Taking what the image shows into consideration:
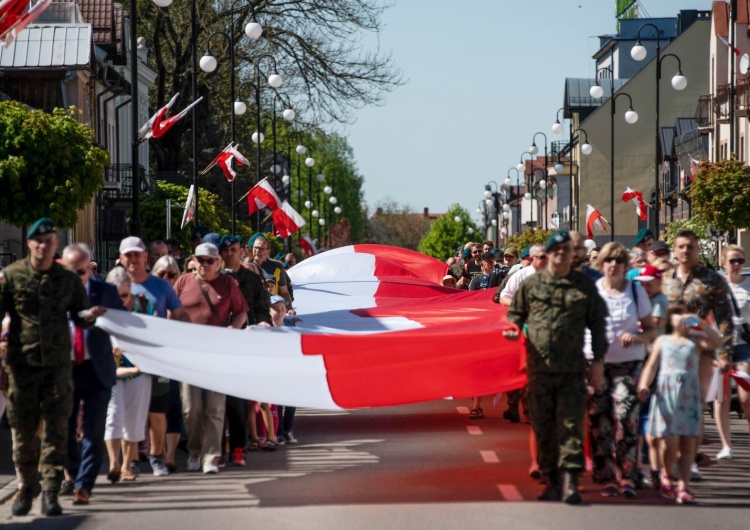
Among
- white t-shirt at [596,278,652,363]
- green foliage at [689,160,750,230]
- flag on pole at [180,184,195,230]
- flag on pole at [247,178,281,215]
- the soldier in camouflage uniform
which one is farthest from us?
green foliage at [689,160,750,230]

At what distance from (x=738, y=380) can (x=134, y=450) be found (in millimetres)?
5453

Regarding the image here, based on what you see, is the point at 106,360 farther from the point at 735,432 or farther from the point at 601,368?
the point at 735,432

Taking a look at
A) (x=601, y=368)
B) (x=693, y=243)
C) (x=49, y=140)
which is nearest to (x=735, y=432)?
(x=693, y=243)

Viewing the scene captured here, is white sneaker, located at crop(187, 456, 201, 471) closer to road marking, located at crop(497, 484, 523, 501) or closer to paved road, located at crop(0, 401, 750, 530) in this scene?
paved road, located at crop(0, 401, 750, 530)

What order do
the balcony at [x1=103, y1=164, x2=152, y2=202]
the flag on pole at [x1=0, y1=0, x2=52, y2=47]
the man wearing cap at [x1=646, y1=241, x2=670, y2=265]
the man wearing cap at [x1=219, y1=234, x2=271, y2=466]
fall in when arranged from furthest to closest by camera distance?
the balcony at [x1=103, y1=164, x2=152, y2=202], the flag on pole at [x1=0, y1=0, x2=52, y2=47], the man wearing cap at [x1=219, y1=234, x2=271, y2=466], the man wearing cap at [x1=646, y1=241, x2=670, y2=265]

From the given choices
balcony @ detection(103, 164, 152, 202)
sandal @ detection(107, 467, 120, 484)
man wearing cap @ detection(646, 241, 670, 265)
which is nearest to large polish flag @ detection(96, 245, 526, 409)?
sandal @ detection(107, 467, 120, 484)

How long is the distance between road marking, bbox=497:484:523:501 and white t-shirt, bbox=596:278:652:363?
121 cm

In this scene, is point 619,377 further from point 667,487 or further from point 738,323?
point 738,323

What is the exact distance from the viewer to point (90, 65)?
46969 mm

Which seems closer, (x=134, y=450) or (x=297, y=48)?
(x=134, y=450)

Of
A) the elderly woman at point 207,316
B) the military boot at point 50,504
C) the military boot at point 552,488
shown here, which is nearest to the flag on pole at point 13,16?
the elderly woman at point 207,316

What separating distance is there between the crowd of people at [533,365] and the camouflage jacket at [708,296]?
0.04 feet

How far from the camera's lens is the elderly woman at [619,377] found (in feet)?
37.8

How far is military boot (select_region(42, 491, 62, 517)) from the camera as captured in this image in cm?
1083
